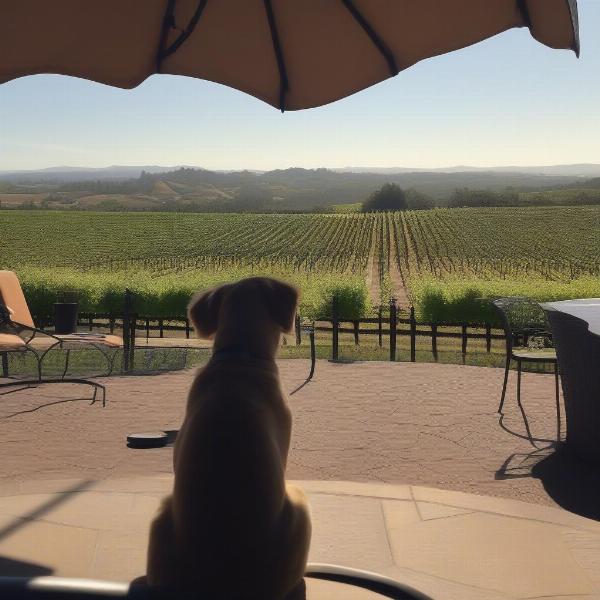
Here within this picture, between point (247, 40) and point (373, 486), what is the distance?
2962 mm

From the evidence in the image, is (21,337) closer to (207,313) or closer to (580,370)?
(580,370)

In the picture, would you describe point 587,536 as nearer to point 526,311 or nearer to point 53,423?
point 526,311

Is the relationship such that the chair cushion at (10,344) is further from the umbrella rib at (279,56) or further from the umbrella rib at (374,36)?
the umbrella rib at (374,36)

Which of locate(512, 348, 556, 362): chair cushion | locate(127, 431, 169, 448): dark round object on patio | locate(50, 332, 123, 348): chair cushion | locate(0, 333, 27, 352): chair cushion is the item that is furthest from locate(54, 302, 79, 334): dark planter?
locate(512, 348, 556, 362): chair cushion

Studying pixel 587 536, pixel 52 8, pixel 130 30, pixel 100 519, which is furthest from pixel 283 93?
pixel 587 536

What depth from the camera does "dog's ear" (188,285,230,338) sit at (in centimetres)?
213

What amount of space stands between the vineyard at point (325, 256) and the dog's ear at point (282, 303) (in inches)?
902

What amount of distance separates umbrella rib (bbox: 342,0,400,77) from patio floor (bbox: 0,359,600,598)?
2.34 m

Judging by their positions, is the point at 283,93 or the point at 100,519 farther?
the point at 100,519

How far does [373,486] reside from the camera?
499cm

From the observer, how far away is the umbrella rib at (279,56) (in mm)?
3406

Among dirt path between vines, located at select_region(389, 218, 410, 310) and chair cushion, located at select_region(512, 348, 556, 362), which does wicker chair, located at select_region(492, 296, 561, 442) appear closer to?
chair cushion, located at select_region(512, 348, 556, 362)

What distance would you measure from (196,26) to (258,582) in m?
2.69

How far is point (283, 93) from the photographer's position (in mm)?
3633
